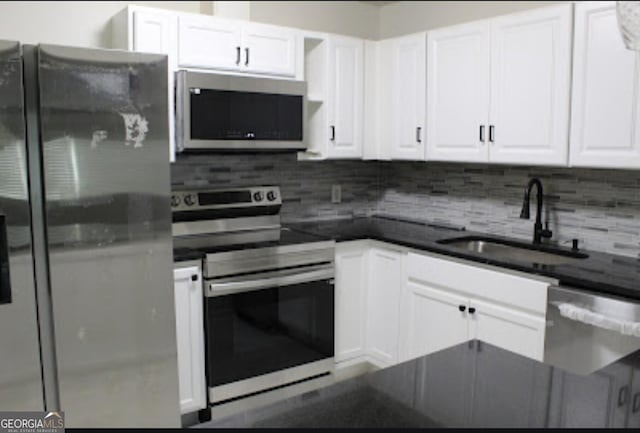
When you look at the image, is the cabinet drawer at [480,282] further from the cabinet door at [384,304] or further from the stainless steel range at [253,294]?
the stainless steel range at [253,294]

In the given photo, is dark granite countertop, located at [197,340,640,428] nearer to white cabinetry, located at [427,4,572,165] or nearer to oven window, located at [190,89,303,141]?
white cabinetry, located at [427,4,572,165]

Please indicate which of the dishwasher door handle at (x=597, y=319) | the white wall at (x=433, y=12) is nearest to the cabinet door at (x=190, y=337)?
the dishwasher door handle at (x=597, y=319)

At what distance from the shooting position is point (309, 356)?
3.18m

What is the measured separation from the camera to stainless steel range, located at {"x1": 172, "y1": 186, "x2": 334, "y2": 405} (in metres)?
2.84

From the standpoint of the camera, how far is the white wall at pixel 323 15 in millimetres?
3623

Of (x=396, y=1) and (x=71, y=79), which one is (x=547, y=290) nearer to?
(x=71, y=79)

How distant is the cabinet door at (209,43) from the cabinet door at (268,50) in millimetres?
55

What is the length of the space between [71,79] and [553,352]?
223 cm

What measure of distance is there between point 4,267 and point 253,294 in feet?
3.98

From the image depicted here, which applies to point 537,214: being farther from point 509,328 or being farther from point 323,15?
point 323,15

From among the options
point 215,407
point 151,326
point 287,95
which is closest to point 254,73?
point 287,95

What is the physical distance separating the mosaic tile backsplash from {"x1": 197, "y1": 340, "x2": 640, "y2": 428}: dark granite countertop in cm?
176

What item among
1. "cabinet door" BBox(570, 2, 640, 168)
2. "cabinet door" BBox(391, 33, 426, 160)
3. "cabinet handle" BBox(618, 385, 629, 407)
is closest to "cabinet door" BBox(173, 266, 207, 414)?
"cabinet door" BBox(391, 33, 426, 160)

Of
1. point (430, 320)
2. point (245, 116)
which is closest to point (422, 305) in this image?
point (430, 320)
